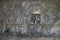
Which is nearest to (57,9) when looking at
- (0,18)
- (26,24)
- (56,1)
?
(56,1)

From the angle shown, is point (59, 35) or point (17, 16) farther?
point (17, 16)

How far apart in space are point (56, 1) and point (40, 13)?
0.43m

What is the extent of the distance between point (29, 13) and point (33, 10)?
0.36 feet

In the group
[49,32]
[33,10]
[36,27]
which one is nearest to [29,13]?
[33,10]

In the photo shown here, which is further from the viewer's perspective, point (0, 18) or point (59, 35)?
point (0, 18)

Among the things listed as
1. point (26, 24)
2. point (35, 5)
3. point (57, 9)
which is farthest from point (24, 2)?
point (57, 9)

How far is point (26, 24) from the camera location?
3.88m

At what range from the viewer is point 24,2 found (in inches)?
156

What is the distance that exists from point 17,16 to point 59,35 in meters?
1.01

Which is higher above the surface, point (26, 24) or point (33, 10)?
point (33, 10)

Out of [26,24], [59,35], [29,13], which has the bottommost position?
[59,35]

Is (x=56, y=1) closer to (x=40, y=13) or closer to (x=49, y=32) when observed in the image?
(x=40, y=13)

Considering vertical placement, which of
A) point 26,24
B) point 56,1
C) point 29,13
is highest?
point 56,1

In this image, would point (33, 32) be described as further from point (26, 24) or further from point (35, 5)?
point (35, 5)
